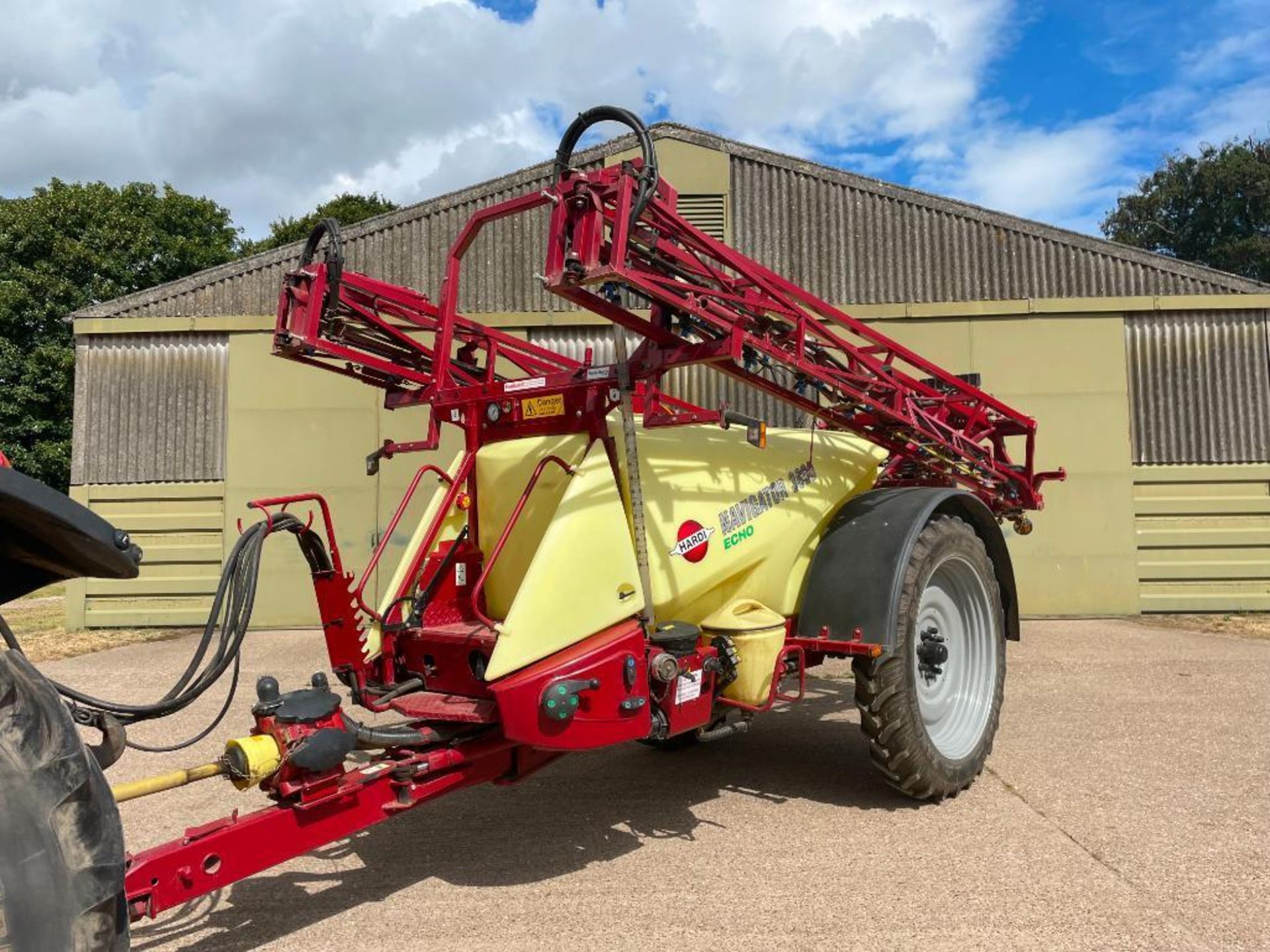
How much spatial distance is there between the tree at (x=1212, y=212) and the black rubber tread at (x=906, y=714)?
36.7m

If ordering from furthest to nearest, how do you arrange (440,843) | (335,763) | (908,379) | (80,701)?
(908,379), (440,843), (335,763), (80,701)

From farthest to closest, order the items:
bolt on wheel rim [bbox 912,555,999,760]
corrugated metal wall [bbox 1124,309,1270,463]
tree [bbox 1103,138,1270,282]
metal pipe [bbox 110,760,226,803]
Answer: tree [bbox 1103,138,1270,282], corrugated metal wall [bbox 1124,309,1270,463], bolt on wheel rim [bbox 912,555,999,760], metal pipe [bbox 110,760,226,803]

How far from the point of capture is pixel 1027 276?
11.4m

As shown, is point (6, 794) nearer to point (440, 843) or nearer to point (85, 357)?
point (440, 843)

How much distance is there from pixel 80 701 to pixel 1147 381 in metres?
11.9

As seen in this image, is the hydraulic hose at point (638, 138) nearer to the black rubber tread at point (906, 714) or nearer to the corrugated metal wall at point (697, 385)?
the black rubber tread at point (906, 714)

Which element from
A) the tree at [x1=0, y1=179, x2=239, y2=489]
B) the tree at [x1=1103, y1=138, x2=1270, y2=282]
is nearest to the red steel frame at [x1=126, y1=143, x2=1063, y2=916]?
the tree at [x1=0, y1=179, x2=239, y2=489]

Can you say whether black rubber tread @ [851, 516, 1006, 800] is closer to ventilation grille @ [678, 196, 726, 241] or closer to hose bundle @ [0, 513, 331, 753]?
hose bundle @ [0, 513, 331, 753]

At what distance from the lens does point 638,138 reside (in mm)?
Result: 3377

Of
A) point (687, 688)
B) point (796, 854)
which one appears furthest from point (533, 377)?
point (796, 854)

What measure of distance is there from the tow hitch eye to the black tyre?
146 inches

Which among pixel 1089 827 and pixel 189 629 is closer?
pixel 1089 827

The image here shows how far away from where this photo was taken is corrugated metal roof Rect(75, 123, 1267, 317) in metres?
11.4

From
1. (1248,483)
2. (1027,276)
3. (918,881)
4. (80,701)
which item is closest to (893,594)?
(918,881)
